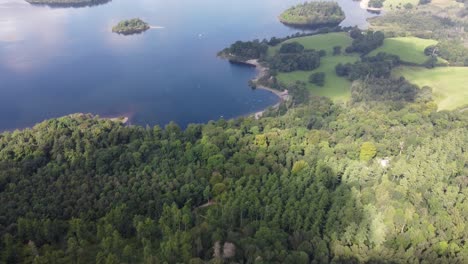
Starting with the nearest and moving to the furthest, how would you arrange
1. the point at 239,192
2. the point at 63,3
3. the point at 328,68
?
the point at 239,192 < the point at 328,68 < the point at 63,3

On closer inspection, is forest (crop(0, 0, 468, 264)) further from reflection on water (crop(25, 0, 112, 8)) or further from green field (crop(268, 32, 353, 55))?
reflection on water (crop(25, 0, 112, 8))

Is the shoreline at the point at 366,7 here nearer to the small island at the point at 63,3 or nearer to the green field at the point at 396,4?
the green field at the point at 396,4

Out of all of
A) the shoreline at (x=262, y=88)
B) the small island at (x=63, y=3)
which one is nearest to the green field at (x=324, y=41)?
the shoreline at (x=262, y=88)

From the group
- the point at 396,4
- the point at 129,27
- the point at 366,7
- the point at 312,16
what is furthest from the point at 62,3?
the point at 396,4

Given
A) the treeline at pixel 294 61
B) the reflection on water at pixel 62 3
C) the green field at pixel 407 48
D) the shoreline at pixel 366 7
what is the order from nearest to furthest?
the treeline at pixel 294 61 → the green field at pixel 407 48 → the reflection on water at pixel 62 3 → the shoreline at pixel 366 7

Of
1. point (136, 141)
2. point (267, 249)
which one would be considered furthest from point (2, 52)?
point (267, 249)

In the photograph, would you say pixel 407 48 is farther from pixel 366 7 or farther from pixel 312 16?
pixel 366 7

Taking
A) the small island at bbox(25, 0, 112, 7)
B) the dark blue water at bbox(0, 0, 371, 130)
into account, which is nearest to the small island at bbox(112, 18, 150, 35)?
the dark blue water at bbox(0, 0, 371, 130)
